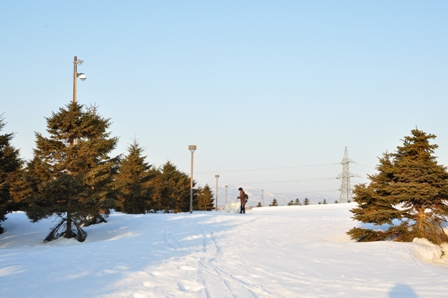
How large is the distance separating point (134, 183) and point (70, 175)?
66.8ft

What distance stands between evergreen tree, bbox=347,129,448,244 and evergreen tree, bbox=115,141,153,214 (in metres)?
22.7

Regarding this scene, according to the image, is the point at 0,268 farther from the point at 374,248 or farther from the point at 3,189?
the point at 374,248

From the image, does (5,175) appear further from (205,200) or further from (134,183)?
(205,200)

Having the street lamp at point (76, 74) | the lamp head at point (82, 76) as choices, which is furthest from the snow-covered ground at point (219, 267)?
the lamp head at point (82, 76)

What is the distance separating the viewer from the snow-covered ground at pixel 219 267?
7883 millimetres

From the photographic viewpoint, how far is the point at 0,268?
9.30 meters

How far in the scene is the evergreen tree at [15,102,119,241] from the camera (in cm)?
Answer: 1703

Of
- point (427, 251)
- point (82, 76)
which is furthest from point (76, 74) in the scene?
point (427, 251)

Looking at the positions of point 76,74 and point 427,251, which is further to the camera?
point 76,74

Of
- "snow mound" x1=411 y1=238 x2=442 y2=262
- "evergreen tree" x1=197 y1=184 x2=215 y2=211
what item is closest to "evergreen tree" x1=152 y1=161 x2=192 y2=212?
"evergreen tree" x1=197 y1=184 x2=215 y2=211

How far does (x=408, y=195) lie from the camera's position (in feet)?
50.7

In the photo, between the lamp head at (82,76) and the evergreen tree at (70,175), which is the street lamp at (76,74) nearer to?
the lamp head at (82,76)

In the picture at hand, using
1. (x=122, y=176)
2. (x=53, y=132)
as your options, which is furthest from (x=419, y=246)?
(x=122, y=176)

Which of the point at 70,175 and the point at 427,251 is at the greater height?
the point at 70,175
